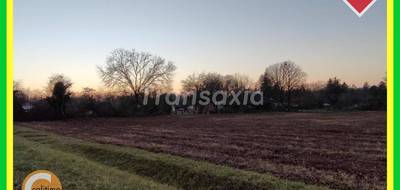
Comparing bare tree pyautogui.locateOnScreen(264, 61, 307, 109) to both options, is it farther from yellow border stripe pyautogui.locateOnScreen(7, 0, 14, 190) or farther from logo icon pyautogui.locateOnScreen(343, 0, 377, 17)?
yellow border stripe pyautogui.locateOnScreen(7, 0, 14, 190)

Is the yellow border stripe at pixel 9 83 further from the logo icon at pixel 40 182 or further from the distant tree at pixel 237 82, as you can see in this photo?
the distant tree at pixel 237 82

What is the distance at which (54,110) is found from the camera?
41.0 metres

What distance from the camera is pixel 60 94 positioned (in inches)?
1475

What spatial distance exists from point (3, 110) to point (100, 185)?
415cm

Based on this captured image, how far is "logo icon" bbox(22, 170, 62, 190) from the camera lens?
807cm

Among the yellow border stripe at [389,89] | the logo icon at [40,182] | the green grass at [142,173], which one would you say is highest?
the yellow border stripe at [389,89]

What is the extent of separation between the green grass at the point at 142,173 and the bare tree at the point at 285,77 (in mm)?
4962

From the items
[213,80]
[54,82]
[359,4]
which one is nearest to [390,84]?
[359,4]

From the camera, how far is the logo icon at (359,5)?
312 inches

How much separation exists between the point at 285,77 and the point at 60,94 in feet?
84.8

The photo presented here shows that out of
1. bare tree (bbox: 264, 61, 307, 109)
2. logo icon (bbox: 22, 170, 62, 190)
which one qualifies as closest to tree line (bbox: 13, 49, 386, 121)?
bare tree (bbox: 264, 61, 307, 109)

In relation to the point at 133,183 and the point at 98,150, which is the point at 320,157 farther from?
the point at 98,150

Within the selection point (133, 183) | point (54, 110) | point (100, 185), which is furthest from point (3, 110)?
point (54, 110)

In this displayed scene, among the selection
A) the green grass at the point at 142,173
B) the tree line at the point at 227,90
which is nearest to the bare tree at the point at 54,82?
the tree line at the point at 227,90
